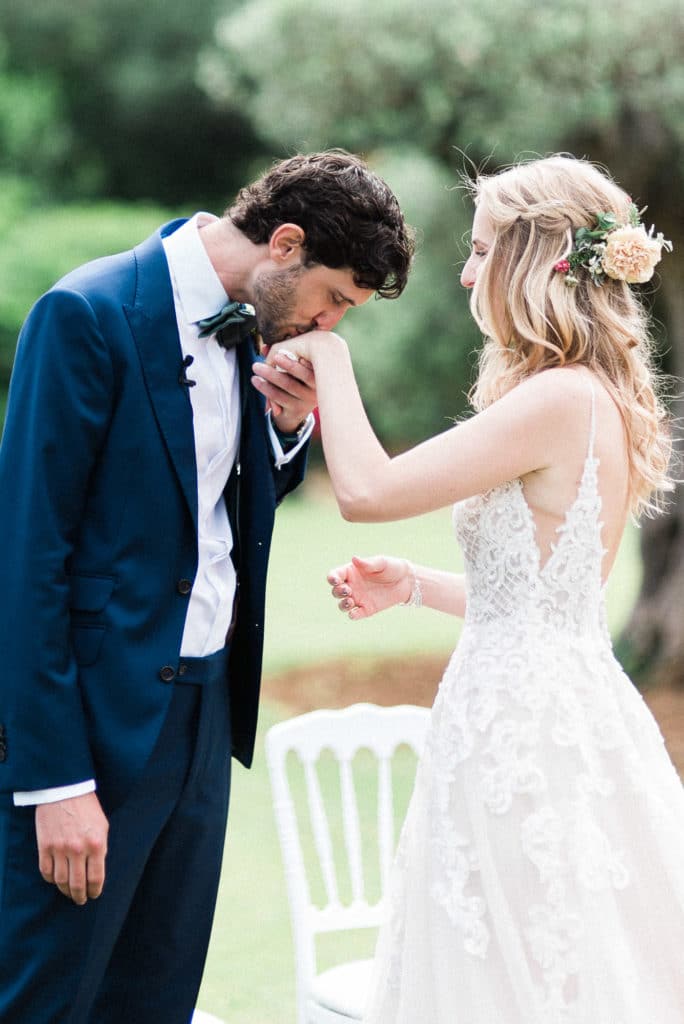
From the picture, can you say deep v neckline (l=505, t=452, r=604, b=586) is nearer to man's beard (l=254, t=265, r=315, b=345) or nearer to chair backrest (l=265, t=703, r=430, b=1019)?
man's beard (l=254, t=265, r=315, b=345)

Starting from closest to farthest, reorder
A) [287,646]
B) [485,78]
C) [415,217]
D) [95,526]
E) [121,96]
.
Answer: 1. [95,526]
2. [485,78]
3. [415,217]
4. [287,646]
5. [121,96]

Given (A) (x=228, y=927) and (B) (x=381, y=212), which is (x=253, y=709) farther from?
(A) (x=228, y=927)

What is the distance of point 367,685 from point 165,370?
638 cm

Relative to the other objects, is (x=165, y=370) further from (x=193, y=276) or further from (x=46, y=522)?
(x=46, y=522)

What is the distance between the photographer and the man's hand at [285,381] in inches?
93.9

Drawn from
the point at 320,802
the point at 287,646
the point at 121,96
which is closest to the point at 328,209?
the point at 320,802

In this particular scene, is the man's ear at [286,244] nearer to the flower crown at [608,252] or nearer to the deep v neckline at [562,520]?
the flower crown at [608,252]

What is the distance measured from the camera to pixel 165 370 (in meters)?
2.26

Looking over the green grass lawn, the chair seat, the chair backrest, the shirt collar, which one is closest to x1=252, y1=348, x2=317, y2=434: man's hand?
the shirt collar

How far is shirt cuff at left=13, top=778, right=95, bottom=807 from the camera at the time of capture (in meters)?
2.14

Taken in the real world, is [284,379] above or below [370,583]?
above

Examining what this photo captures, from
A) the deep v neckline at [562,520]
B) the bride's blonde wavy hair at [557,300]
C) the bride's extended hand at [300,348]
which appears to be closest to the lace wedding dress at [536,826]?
the deep v neckline at [562,520]

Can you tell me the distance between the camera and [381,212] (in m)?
2.42

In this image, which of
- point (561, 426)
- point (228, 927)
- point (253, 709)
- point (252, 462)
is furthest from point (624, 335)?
point (228, 927)
